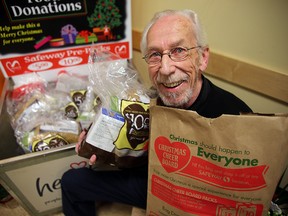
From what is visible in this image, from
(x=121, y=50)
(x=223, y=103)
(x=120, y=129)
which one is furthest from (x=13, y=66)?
(x=223, y=103)

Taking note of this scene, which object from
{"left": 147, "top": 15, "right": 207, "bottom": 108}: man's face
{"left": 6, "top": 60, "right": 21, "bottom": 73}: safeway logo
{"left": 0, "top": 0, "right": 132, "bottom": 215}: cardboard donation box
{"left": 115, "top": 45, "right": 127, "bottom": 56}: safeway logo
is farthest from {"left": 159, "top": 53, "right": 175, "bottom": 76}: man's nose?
{"left": 6, "top": 60, "right": 21, "bottom": 73}: safeway logo

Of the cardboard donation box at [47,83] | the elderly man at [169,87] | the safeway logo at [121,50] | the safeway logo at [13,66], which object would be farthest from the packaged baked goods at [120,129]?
the safeway logo at [13,66]

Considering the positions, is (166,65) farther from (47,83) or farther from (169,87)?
(47,83)

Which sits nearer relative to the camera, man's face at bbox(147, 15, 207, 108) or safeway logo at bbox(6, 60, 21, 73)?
man's face at bbox(147, 15, 207, 108)

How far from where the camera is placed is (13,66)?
4.40 ft

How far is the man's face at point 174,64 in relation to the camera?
0.82m

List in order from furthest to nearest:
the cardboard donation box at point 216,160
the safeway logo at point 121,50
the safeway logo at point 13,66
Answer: the safeway logo at point 121,50 → the safeway logo at point 13,66 → the cardboard donation box at point 216,160

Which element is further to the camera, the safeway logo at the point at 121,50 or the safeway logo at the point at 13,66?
the safeway logo at the point at 121,50

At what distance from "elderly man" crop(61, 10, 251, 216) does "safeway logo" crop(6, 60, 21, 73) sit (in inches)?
28.3

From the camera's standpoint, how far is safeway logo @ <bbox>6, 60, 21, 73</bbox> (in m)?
1.33

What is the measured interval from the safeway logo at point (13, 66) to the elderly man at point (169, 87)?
719mm

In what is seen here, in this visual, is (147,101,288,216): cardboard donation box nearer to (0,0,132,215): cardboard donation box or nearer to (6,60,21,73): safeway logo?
(0,0,132,215): cardboard donation box

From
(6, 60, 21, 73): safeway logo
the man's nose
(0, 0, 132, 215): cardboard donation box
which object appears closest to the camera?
the man's nose

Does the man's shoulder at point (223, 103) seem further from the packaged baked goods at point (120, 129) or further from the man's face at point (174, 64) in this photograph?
the packaged baked goods at point (120, 129)
